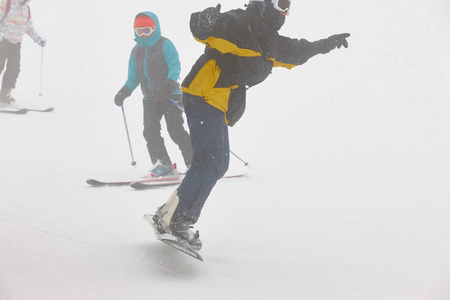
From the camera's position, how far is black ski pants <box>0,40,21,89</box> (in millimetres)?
7293

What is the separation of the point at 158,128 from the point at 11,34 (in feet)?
11.5

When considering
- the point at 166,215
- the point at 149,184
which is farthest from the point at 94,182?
the point at 166,215

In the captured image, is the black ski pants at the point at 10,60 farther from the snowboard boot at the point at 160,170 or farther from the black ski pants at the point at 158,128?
the snowboard boot at the point at 160,170

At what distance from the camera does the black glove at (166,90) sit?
15.2 feet

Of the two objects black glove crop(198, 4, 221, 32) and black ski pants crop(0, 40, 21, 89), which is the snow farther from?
black glove crop(198, 4, 221, 32)

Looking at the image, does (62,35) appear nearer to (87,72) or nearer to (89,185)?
(87,72)

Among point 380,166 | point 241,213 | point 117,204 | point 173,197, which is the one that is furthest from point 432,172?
point 173,197

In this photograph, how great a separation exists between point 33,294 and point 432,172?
15.1 ft

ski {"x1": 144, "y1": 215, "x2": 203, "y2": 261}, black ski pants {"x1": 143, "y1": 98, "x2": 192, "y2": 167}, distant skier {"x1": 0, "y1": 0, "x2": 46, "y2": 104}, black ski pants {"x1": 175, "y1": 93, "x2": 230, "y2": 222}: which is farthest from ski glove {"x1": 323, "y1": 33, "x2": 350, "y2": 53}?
distant skier {"x1": 0, "y1": 0, "x2": 46, "y2": 104}

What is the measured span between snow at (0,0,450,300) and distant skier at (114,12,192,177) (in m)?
0.48

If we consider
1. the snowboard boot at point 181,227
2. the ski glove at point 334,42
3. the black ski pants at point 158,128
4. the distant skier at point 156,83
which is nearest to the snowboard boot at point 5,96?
the distant skier at point 156,83

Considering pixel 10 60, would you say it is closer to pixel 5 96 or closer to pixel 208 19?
pixel 5 96

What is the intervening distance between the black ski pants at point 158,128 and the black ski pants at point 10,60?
328cm

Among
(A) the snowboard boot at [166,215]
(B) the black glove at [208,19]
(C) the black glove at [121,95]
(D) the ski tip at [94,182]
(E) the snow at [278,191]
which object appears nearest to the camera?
(B) the black glove at [208,19]
